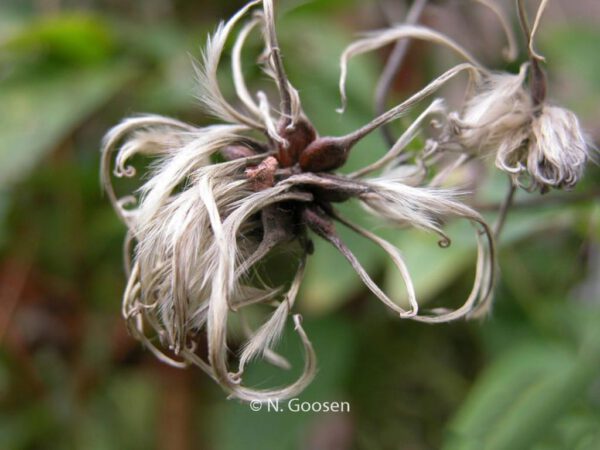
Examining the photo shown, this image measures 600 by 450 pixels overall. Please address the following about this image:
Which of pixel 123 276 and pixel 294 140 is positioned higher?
pixel 294 140

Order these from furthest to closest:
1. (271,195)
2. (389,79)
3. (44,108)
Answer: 1. (44,108)
2. (389,79)
3. (271,195)

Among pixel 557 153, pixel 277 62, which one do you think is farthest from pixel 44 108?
pixel 557 153

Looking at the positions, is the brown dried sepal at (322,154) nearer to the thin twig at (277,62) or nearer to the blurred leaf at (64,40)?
the thin twig at (277,62)

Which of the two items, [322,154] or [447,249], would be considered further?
[447,249]

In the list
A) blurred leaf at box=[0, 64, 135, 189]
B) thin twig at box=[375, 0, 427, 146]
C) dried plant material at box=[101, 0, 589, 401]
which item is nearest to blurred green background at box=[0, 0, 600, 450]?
blurred leaf at box=[0, 64, 135, 189]

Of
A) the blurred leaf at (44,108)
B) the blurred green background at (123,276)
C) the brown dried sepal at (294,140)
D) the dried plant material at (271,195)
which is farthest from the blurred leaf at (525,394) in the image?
the blurred leaf at (44,108)

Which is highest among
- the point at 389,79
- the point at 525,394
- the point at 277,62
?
the point at 277,62

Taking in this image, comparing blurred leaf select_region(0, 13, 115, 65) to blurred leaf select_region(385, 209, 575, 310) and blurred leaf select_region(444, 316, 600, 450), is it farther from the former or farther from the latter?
blurred leaf select_region(444, 316, 600, 450)

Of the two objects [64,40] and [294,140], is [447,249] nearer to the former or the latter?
[294,140]
